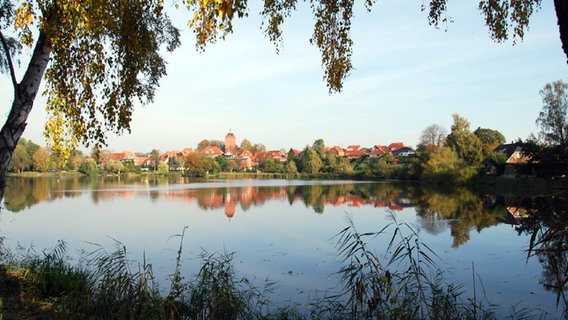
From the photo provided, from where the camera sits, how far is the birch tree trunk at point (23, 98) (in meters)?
3.61

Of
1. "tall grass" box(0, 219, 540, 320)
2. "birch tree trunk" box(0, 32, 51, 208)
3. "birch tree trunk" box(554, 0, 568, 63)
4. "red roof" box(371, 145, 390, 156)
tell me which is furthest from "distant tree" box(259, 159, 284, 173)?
"birch tree trunk" box(554, 0, 568, 63)

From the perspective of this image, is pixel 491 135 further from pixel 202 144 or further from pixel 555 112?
pixel 202 144

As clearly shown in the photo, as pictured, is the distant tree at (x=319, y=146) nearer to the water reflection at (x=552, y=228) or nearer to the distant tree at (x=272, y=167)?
the distant tree at (x=272, y=167)

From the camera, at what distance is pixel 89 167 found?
67.7 metres

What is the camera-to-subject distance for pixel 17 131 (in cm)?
367

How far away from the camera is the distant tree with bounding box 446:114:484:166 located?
40.3m

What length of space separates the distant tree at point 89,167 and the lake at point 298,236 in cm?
4793

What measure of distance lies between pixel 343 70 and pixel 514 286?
6.53 meters

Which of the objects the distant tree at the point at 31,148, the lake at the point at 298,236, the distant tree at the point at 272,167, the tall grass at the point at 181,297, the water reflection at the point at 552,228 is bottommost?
the lake at the point at 298,236

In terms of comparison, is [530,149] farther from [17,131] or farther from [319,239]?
[17,131]

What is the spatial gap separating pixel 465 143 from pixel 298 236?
33.9 meters

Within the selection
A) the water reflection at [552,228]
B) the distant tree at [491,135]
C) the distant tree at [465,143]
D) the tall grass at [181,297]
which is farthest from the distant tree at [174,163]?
the water reflection at [552,228]

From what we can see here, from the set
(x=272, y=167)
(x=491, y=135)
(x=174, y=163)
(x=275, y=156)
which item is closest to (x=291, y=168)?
(x=272, y=167)

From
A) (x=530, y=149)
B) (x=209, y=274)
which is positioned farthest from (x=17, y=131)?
(x=530, y=149)
